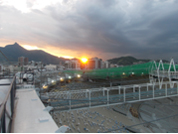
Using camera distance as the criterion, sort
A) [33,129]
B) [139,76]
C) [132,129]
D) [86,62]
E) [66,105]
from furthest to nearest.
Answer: [86,62] < [139,76] < [132,129] < [66,105] < [33,129]

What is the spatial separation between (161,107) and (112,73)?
5.73 metres

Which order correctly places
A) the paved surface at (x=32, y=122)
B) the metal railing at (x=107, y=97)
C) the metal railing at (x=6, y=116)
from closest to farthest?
the metal railing at (x=6, y=116) → the paved surface at (x=32, y=122) → the metal railing at (x=107, y=97)

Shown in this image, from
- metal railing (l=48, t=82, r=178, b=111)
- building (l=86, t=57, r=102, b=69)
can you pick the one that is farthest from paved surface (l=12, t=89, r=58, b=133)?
building (l=86, t=57, r=102, b=69)

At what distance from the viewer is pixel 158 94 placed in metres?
4.55

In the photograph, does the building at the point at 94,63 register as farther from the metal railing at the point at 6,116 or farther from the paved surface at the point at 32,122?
the metal railing at the point at 6,116

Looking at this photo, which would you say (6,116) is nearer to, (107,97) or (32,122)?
(32,122)

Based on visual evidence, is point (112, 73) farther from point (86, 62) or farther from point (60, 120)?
point (86, 62)

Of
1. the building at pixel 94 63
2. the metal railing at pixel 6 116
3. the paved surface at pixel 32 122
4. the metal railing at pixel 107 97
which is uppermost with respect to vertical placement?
the building at pixel 94 63

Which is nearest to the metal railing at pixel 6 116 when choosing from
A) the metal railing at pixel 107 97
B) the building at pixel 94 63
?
the metal railing at pixel 107 97

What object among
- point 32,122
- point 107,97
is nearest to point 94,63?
point 107,97

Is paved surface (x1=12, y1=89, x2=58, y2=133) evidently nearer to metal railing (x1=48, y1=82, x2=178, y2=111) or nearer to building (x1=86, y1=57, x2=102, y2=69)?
metal railing (x1=48, y1=82, x2=178, y2=111)

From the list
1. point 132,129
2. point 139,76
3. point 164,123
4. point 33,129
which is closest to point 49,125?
point 33,129

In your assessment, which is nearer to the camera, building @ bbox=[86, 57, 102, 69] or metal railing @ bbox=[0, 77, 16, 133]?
metal railing @ bbox=[0, 77, 16, 133]

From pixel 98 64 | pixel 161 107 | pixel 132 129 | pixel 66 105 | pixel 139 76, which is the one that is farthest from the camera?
pixel 98 64
